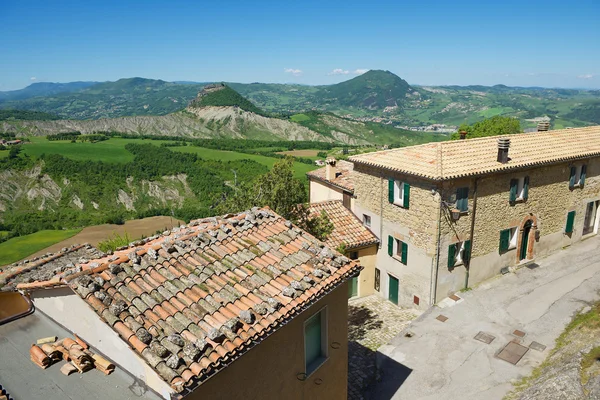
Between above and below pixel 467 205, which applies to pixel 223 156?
below

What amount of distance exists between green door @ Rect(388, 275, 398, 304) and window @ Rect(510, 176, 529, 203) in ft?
24.5

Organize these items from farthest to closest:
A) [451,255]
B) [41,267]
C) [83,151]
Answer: [83,151], [451,255], [41,267]

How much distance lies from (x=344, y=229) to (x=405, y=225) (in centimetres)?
376

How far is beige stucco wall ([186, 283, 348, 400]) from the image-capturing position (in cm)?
637

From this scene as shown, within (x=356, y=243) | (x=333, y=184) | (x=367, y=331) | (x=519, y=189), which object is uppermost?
(x=519, y=189)

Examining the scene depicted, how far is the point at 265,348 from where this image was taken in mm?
7074

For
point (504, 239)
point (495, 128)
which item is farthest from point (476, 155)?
point (495, 128)

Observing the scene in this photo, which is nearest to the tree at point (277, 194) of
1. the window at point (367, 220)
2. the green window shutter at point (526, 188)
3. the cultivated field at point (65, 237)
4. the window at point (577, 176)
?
the window at point (367, 220)

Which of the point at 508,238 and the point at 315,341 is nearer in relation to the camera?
the point at 315,341

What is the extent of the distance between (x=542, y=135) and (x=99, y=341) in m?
26.1

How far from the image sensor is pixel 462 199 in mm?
18609

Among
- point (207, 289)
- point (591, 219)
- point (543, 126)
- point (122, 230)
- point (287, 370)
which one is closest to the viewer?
point (207, 289)

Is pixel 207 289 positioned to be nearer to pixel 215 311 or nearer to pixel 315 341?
pixel 215 311

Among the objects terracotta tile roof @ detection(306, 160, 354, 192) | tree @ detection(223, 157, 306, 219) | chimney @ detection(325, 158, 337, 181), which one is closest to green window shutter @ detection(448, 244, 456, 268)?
terracotta tile roof @ detection(306, 160, 354, 192)
